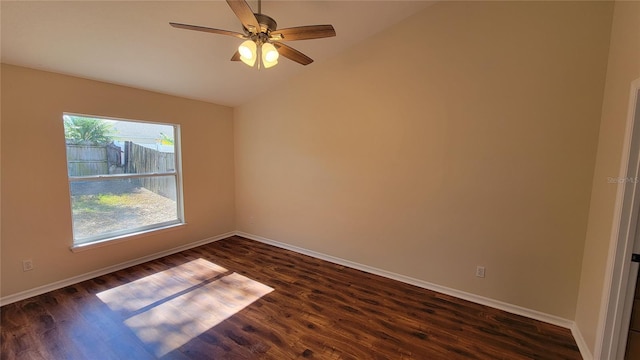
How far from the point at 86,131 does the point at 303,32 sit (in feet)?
9.74

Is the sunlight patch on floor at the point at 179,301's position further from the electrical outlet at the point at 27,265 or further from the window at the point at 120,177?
the window at the point at 120,177

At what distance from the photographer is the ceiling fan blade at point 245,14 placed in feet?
4.94

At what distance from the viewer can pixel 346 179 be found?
11.3 ft

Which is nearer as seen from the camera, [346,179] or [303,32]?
[303,32]

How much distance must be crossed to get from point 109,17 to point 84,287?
2.82 meters

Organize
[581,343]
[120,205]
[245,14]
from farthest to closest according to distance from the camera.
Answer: [120,205]
[581,343]
[245,14]

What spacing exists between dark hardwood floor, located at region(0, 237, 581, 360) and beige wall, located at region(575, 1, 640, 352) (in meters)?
0.44

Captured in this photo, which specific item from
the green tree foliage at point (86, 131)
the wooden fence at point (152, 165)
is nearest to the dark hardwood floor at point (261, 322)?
the wooden fence at point (152, 165)

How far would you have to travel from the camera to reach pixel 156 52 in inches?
104

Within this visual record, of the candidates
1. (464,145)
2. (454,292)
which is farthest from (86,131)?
(454,292)

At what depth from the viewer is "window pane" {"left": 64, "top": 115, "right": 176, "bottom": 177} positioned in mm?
2982

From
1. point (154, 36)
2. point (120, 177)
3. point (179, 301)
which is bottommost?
point (179, 301)

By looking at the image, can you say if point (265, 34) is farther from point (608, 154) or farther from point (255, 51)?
point (608, 154)

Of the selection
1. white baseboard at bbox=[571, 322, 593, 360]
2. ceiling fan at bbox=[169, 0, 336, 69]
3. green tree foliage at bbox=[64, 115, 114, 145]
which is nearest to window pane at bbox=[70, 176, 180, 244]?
green tree foliage at bbox=[64, 115, 114, 145]
